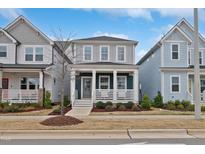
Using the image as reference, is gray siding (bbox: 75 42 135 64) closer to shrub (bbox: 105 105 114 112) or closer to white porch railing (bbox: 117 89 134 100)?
white porch railing (bbox: 117 89 134 100)

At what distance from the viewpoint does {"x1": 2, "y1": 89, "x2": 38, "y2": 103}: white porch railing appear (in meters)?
25.0

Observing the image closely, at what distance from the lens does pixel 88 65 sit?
970 inches

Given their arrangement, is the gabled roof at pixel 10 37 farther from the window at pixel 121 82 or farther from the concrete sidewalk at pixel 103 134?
the concrete sidewalk at pixel 103 134

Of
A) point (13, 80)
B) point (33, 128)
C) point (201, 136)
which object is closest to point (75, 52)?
point (13, 80)

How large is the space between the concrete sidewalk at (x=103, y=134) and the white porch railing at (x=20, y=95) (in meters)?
14.5

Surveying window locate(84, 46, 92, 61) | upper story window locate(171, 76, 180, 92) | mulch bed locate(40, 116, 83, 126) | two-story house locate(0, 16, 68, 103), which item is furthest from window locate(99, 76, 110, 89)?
mulch bed locate(40, 116, 83, 126)

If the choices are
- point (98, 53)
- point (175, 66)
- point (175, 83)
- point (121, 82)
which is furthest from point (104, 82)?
point (175, 66)

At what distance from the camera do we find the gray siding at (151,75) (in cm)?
2780

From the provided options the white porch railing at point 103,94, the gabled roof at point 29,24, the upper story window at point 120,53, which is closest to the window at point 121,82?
the upper story window at point 120,53

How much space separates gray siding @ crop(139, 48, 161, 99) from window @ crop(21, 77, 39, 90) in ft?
38.4

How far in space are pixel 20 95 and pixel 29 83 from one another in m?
2.06

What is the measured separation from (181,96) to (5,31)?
1733 centimetres

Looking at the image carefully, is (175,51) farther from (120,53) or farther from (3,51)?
(3,51)
